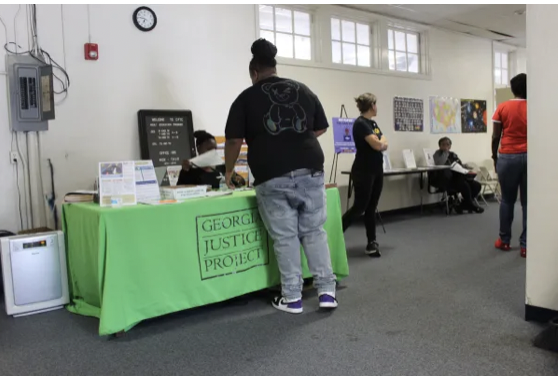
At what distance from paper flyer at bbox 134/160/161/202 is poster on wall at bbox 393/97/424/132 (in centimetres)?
461

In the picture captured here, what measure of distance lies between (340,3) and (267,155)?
3.89 metres

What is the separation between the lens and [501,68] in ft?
28.5

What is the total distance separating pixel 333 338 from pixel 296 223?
674 millimetres

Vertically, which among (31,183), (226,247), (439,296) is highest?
(31,183)

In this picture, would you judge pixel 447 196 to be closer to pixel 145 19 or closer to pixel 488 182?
pixel 488 182

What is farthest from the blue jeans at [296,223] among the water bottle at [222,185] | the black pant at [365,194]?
the black pant at [365,194]

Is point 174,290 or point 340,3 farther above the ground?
point 340,3

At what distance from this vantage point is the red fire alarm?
152 inches

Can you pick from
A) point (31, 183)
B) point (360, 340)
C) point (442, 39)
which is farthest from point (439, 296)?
point (442, 39)

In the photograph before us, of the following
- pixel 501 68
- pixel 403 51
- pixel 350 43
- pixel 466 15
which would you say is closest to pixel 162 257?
pixel 350 43

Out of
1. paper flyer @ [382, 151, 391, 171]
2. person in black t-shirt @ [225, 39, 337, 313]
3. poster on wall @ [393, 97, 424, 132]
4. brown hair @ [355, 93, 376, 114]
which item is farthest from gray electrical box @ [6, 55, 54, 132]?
poster on wall @ [393, 97, 424, 132]

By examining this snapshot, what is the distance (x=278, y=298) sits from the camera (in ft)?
9.11

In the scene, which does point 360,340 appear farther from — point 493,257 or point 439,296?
point 493,257

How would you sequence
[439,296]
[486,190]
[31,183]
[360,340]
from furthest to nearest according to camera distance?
[486,190] → [31,183] → [439,296] → [360,340]
